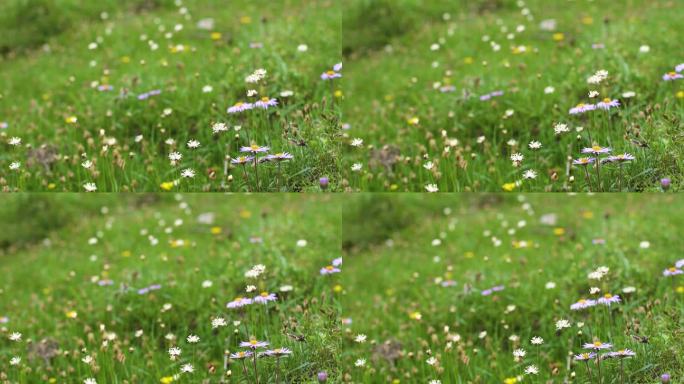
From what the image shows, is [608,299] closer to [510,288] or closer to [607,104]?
[510,288]

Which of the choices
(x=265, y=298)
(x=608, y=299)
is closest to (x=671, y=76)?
(x=608, y=299)

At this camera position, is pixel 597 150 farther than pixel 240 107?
No

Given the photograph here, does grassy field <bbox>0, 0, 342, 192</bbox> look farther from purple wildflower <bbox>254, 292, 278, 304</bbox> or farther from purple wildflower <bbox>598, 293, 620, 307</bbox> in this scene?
purple wildflower <bbox>598, 293, 620, 307</bbox>

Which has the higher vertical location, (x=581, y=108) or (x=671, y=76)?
(x=671, y=76)

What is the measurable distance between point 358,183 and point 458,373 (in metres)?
1.57

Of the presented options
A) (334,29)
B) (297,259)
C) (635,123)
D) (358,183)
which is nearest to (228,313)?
(297,259)

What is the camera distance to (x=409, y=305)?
6.54m

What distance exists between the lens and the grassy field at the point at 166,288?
5691 mm

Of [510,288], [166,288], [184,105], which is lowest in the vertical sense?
[510,288]

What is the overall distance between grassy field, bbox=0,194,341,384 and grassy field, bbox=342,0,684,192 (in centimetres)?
89

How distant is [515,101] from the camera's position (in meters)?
6.48

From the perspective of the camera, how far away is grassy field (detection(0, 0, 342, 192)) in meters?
6.03

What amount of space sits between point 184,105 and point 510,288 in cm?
298

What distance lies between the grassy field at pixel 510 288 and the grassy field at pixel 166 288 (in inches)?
17.9
